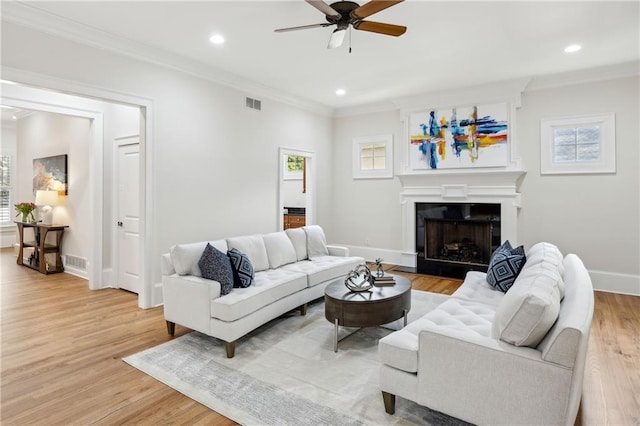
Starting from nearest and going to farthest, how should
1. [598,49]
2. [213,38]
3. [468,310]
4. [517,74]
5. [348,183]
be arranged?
[468,310] < [213,38] < [598,49] < [517,74] < [348,183]

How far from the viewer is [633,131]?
15.6 feet

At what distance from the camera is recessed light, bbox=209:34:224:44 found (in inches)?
151

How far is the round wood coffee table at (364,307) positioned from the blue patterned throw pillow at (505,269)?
837mm

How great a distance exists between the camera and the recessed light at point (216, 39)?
3838mm

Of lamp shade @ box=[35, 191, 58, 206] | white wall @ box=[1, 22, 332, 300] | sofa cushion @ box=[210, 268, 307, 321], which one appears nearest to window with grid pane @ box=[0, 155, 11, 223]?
lamp shade @ box=[35, 191, 58, 206]

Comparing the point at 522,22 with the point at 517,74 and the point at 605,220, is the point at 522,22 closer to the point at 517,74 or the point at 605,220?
the point at 517,74

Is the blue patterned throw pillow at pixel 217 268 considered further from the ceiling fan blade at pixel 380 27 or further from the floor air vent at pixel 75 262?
the floor air vent at pixel 75 262

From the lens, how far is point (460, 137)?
5898 mm

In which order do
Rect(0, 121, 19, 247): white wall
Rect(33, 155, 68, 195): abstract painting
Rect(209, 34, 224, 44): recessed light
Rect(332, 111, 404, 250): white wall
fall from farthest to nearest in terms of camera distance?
Rect(0, 121, 19, 247): white wall < Rect(332, 111, 404, 250): white wall < Rect(33, 155, 68, 195): abstract painting < Rect(209, 34, 224, 44): recessed light

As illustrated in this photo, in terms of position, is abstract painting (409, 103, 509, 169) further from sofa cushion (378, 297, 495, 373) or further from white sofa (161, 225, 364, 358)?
sofa cushion (378, 297, 495, 373)

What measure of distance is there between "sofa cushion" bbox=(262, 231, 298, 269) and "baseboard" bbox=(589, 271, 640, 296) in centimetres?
420

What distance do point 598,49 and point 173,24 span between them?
474 cm

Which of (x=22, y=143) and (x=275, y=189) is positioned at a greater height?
(x=22, y=143)

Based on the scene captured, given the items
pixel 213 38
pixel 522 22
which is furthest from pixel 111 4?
pixel 522 22
